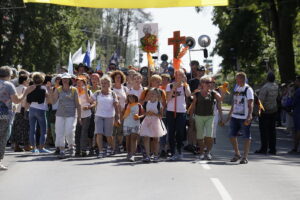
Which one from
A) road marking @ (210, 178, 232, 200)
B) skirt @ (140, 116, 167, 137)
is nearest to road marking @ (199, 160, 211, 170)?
skirt @ (140, 116, 167, 137)

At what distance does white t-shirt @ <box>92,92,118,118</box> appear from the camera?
44.4 feet

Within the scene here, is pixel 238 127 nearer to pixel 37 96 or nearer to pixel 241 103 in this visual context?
pixel 241 103

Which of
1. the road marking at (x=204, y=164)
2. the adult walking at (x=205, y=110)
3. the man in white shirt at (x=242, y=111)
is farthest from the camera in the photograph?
the adult walking at (x=205, y=110)

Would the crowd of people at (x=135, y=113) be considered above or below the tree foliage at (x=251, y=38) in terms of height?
below

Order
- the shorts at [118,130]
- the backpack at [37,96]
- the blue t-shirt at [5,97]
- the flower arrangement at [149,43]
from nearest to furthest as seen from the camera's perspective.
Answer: the blue t-shirt at [5,97] < the backpack at [37,96] < the shorts at [118,130] < the flower arrangement at [149,43]

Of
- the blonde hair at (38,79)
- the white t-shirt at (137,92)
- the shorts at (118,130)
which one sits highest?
the blonde hair at (38,79)

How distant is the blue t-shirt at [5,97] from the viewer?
11328mm

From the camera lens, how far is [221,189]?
9.32 meters

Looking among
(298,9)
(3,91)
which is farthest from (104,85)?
(298,9)

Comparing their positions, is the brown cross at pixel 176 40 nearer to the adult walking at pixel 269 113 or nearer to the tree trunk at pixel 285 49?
the adult walking at pixel 269 113

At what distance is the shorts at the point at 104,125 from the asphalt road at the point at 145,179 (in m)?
0.54

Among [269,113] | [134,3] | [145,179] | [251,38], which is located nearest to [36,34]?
[251,38]

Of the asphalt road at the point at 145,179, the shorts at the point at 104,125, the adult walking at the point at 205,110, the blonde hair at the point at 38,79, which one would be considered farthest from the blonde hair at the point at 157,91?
the blonde hair at the point at 38,79

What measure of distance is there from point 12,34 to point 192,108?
100 ft
